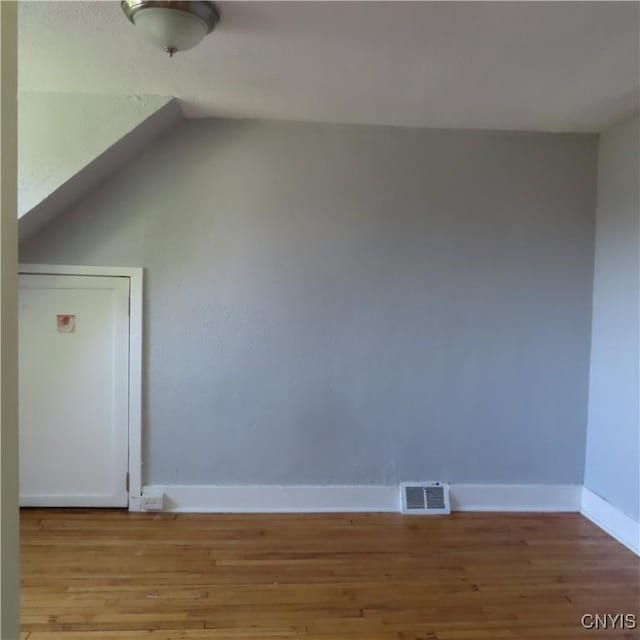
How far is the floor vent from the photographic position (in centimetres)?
328

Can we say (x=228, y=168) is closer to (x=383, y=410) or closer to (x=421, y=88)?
(x=421, y=88)

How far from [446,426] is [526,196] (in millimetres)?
1434

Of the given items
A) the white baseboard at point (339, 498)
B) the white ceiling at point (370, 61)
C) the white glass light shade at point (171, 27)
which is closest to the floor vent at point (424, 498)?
the white baseboard at point (339, 498)

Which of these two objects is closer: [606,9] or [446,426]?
[606,9]

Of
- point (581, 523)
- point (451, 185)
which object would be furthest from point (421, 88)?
point (581, 523)

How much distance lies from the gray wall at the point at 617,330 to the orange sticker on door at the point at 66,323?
304cm

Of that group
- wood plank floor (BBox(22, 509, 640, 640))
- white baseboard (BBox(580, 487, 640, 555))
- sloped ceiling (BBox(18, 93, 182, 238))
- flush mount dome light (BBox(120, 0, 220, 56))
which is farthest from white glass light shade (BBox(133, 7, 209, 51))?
white baseboard (BBox(580, 487, 640, 555))

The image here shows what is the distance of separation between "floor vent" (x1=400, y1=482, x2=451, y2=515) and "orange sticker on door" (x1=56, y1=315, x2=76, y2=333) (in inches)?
83.8

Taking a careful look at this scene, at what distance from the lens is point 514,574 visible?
8.61 ft

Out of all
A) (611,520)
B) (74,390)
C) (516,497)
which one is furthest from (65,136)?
(611,520)

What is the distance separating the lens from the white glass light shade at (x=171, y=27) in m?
1.88

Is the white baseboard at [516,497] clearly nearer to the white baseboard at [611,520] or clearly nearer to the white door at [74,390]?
the white baseboard at [611,520]

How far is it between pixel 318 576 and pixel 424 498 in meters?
0.96

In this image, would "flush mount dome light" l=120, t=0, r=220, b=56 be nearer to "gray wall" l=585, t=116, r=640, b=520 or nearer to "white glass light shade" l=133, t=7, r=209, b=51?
"white glass light shade" l=133, t=7, r=209, b=51
